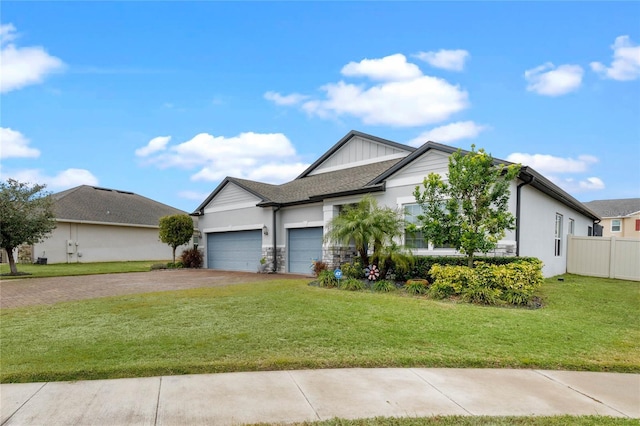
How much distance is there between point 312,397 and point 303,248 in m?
13.4

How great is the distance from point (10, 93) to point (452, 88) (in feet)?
49.3

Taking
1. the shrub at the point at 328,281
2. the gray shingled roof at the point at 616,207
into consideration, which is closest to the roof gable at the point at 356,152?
the shrub at the point at 328,281

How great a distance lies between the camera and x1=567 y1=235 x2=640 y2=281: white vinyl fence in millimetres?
14117

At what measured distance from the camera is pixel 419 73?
47.7 ft

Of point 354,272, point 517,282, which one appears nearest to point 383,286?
point 354,272

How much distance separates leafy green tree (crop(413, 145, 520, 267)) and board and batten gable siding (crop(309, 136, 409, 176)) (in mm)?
7482

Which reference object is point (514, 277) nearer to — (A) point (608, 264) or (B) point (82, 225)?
(A) point (608, 264)

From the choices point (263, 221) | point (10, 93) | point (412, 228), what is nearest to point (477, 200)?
point (412, 228)

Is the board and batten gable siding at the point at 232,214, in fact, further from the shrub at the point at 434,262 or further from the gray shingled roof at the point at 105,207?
the gray shingled roof at the point at 105,207

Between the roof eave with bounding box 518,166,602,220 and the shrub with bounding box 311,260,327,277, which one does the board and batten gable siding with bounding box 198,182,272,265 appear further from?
the roof eave with bounding box 518,166,602,220

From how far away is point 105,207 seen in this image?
93.3ft

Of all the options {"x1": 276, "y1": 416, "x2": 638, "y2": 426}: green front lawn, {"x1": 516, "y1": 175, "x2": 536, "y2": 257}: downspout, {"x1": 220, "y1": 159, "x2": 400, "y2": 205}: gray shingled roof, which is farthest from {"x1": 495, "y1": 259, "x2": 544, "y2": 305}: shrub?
{"x1": 220, "y1": 159, "x2": 400, "y2": 205}: gray shingled roof

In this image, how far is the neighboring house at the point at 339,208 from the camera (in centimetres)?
1250

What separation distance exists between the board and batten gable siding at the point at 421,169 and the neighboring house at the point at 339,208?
3 cm
